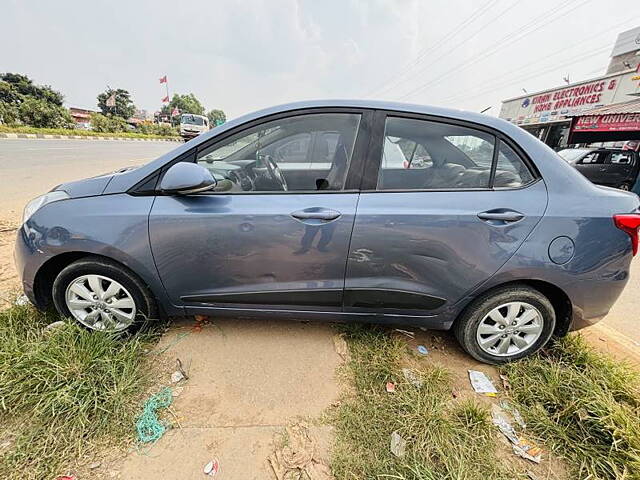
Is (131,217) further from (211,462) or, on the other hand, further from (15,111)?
(15,111)

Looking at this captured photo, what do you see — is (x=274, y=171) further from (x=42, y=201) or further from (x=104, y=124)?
(x=104, y=124)

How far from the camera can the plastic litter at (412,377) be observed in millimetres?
1862

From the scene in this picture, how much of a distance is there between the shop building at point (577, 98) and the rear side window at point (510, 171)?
563 inches

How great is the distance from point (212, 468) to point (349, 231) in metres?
1.30

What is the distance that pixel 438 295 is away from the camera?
1.88m

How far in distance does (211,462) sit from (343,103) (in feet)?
6.60

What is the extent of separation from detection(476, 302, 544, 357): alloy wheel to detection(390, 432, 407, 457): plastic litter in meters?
0.86

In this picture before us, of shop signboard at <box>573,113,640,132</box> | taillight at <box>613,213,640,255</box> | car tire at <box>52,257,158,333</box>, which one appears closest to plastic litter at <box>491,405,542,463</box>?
taillight at <box>613,213,640,255</box>

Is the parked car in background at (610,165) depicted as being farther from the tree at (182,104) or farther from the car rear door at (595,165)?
the tree at (182,104)

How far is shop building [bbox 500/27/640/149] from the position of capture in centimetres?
1437

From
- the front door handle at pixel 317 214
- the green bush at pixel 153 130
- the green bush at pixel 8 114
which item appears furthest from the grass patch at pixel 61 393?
the green bush at pixel 153 130

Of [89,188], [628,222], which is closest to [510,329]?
[628,222]

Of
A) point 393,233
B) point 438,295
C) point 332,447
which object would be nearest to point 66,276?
point 332,447

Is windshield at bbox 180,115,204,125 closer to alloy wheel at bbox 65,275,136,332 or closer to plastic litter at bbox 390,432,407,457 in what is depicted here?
alloy wheel at bbox 65,275,136,332
